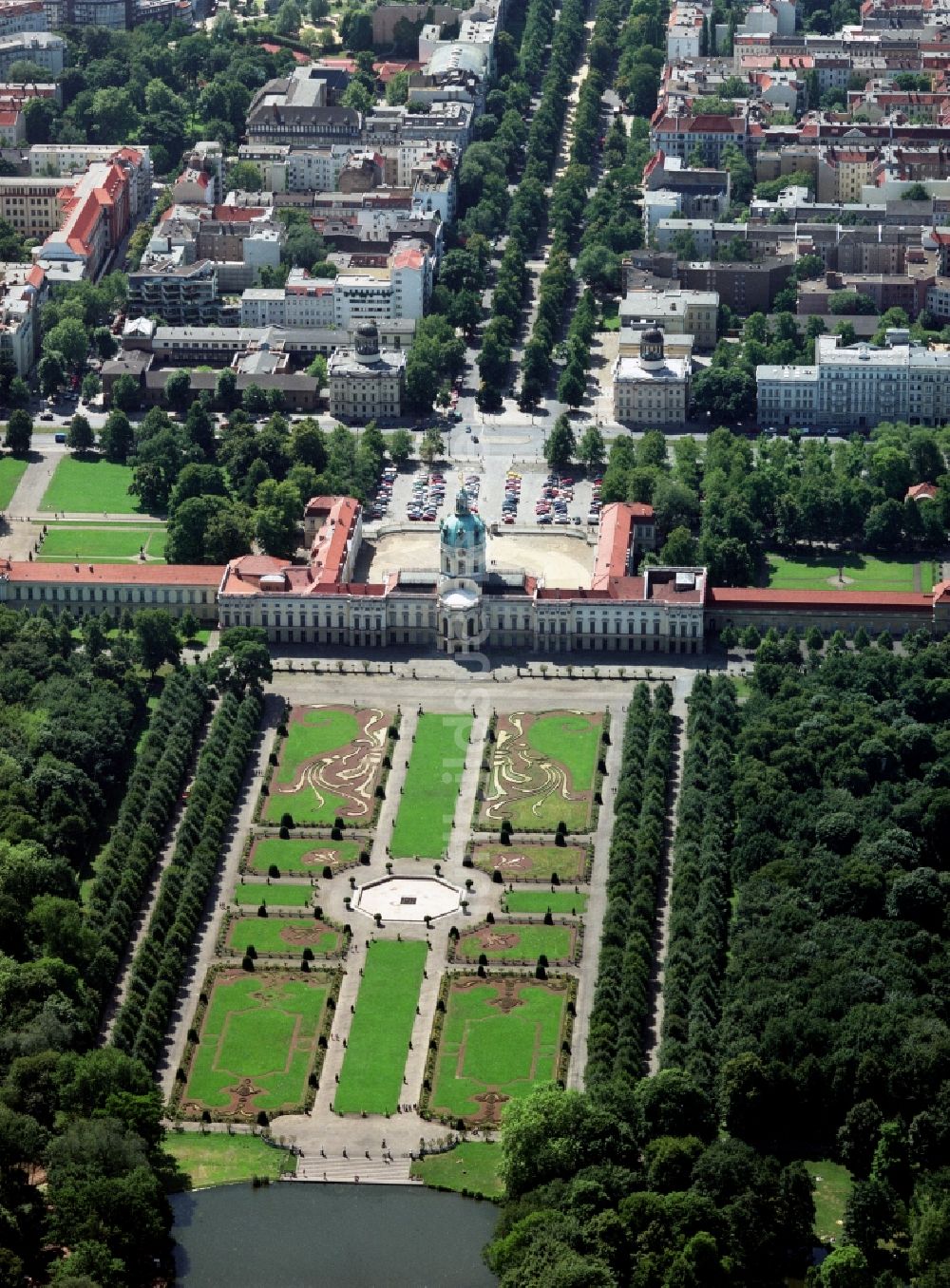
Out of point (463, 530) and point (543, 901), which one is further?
point (463, 530)

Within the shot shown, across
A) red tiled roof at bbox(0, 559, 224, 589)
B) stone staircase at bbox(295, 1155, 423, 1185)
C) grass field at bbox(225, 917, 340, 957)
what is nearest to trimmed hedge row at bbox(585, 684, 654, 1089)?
stone staircase at bbox(295, 1155, 423, 1185)

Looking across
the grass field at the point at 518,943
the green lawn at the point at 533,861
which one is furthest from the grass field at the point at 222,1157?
the green lawn at the point at 533,861

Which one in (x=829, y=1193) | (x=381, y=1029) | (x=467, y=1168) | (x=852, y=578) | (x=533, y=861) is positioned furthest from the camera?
(x=852, y=578)

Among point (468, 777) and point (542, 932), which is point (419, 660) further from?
point (542, 932)

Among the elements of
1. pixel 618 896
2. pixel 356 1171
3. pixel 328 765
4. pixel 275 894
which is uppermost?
pixel 328 765

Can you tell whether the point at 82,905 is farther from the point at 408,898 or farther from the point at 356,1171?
the point at 356,1171

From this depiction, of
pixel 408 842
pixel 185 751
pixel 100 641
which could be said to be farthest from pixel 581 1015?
pixel 100 641

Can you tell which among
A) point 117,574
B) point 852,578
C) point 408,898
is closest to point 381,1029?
point 408,898

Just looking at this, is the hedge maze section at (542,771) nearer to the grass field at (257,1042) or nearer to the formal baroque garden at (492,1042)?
the formal baroque garden at (492,1042)
